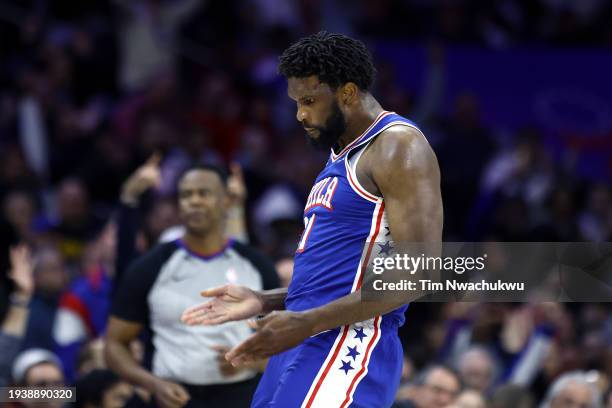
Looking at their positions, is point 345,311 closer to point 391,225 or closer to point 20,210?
point 391,225

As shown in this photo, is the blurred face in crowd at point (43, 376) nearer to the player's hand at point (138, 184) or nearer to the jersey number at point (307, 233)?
the player's hand at point (138, 184)

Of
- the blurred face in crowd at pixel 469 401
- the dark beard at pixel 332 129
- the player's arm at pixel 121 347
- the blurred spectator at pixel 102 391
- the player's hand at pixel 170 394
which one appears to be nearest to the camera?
the dark beard at pixel 332 129

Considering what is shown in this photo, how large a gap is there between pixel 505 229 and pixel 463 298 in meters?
5.57

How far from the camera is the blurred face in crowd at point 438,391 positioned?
7.44m

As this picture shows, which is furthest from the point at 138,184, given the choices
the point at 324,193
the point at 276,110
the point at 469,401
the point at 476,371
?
the point at 276,110

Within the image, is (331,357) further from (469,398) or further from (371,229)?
(469,398)

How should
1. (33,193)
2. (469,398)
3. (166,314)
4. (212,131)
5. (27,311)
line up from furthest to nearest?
(212,131) → (33,193) → (27,311) → (469,398) → (166,314)

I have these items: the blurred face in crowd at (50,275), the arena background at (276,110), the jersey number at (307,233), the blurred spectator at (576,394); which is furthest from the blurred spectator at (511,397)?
the jersey number at (307,233)

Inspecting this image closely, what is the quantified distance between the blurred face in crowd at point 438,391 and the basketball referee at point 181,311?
1.84 meters

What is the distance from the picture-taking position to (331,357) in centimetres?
418

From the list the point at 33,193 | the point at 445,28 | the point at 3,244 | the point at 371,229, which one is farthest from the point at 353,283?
the point at 445,28

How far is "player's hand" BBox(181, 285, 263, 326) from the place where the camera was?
163 inches

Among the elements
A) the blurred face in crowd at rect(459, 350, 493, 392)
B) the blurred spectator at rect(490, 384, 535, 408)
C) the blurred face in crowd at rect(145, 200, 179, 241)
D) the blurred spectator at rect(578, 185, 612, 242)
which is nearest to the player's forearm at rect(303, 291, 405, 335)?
the blurred spectator at rect(490, 384, 535, 408)

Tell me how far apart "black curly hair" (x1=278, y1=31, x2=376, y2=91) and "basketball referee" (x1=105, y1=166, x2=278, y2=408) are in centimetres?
194
